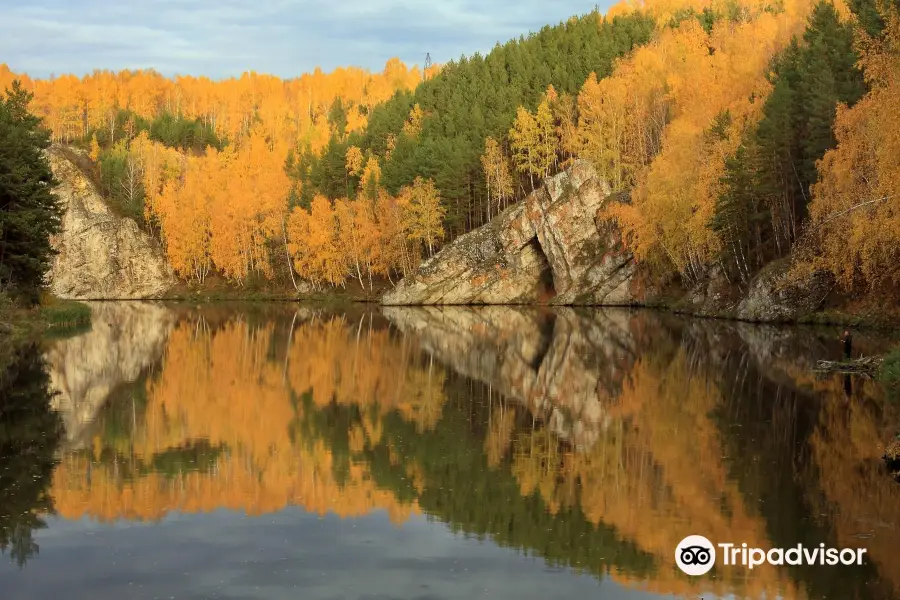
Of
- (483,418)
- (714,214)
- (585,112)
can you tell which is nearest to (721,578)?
(483,418)

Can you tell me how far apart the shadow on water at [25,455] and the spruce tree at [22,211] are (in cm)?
1892

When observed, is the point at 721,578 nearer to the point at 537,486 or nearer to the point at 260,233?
the point at 537,486

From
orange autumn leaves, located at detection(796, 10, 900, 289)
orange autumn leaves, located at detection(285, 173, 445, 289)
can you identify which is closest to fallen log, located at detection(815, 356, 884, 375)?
orange autumn leaves, located at detection(796, 10, 900, 289)

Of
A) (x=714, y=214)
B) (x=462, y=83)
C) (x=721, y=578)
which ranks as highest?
(x=462, y=83)

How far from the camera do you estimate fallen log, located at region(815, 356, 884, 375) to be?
3522 cm

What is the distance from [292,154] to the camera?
484ft

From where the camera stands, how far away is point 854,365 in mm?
35812

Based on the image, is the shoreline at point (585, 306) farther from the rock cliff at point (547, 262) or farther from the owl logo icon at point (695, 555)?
the owl logo icon at point (695, 555)

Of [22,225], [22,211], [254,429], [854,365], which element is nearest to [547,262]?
[22,211]

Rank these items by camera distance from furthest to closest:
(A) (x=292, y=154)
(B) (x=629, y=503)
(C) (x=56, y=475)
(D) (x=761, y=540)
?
(A) (x=292, y=154), (C) (x=56, y=475), (B) (x=629, y=503), (D) (x=761, y=540)

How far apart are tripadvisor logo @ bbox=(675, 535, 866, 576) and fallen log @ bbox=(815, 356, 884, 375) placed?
22.0 meters

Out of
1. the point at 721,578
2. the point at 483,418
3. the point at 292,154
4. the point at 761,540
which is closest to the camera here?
the point at 721,578

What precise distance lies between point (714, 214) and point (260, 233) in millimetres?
71565

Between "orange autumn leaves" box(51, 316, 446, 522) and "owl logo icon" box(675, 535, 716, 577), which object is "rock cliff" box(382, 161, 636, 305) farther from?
"owl logo icon" box(675, 535, 716, 577)
